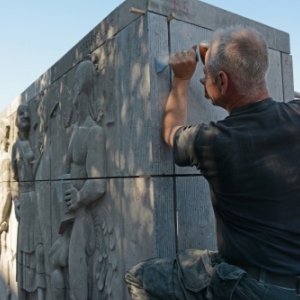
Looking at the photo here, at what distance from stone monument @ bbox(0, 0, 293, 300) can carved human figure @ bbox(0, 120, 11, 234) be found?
1424 mm

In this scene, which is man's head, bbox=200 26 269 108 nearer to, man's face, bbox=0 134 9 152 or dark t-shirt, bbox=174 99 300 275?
dark t-shirt, bbox=174 99 300 275

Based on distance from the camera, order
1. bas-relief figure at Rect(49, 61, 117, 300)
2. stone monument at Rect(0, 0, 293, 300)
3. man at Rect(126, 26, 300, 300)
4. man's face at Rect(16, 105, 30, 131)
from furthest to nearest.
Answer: man's face at Rect(16, 105, 30, 131), bas-relief figure at Rect(49, 61, 117, 300), stone monument at Rect(0, 0, 293, 300), man at Rect(126, 26, 300, 300)

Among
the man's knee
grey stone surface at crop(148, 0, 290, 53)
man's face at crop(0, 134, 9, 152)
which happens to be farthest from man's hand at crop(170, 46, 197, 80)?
man's face at crop(0, 134, 9, 152)

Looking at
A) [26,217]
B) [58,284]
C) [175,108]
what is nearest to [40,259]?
[26,217]

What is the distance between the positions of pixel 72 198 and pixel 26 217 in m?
1.75

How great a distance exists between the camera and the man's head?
65.7 inches

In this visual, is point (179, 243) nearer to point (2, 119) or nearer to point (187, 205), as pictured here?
point (187, 205)

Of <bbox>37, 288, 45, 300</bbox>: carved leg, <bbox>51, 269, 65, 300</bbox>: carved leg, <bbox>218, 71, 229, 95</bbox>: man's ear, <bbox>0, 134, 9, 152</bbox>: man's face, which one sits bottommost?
<bbox>37, 288, 45, 300</bbox>: carved leg

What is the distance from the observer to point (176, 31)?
260cm

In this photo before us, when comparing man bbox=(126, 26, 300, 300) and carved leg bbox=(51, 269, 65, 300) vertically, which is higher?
man bbox=(126, 26, 300, 300)

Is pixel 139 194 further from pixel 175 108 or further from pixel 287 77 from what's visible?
pixel 287 77

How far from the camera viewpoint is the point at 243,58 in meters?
1.66

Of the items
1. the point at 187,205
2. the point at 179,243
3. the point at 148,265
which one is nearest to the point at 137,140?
the point at 187,205

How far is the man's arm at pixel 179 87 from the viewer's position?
234 cm
